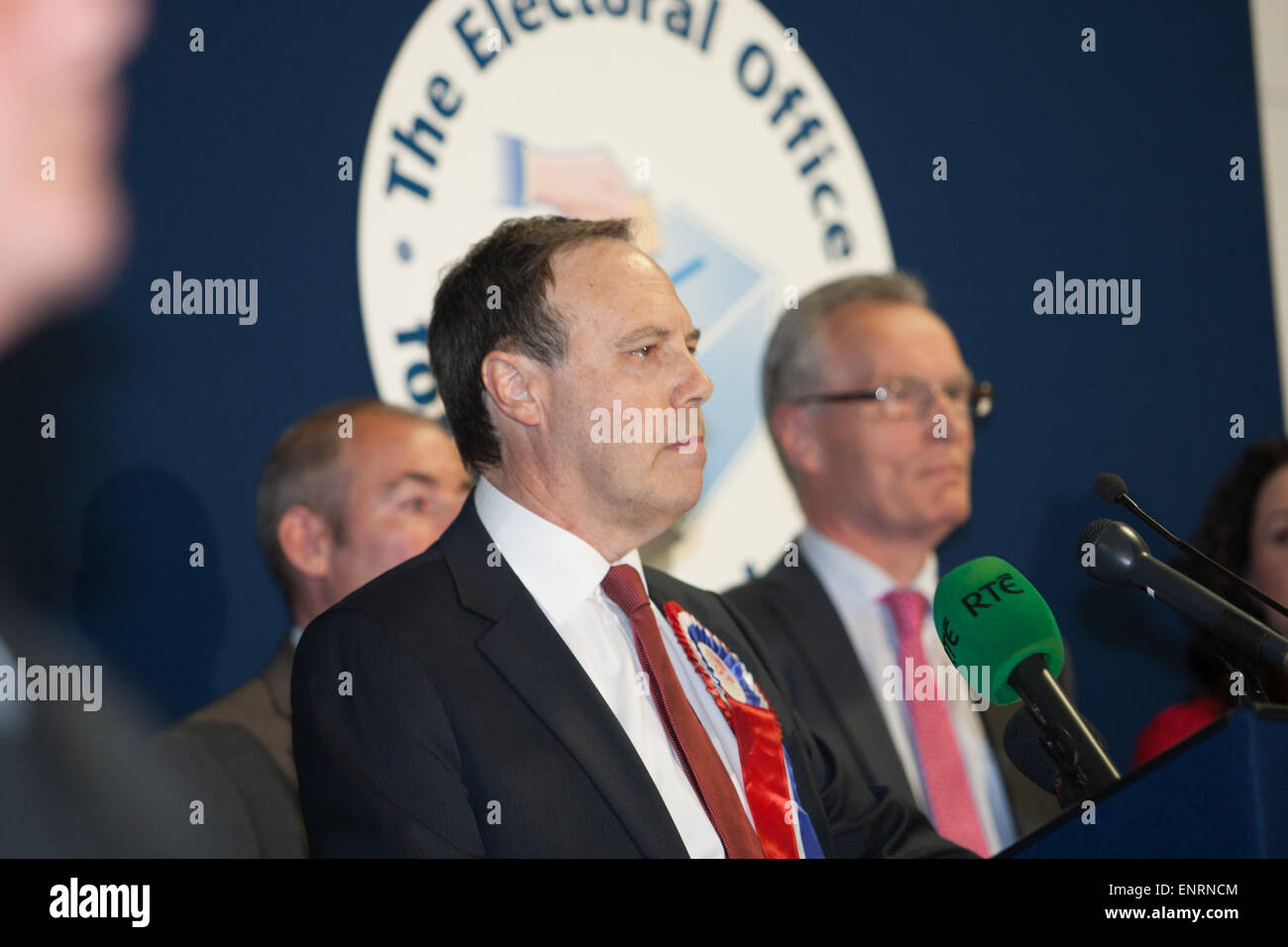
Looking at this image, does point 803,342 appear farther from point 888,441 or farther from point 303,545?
point 303,545

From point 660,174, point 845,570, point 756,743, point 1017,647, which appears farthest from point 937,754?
point 1017,647

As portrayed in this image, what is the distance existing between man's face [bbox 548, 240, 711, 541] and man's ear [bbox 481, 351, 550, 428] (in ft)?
0.08

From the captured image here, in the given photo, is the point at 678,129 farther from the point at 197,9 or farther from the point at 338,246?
the point at 197,9

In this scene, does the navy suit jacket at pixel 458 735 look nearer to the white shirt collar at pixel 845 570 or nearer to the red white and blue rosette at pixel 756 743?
the red white and blue rosette at pixel 756 743

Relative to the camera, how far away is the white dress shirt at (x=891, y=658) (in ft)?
10.8

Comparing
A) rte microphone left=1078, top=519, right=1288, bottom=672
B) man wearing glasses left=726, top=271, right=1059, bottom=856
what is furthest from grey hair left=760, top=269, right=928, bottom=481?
rte microphone left=1078, top=519, right=1288, bottom=672

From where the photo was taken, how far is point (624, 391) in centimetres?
235

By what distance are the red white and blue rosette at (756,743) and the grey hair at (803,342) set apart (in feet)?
4.52

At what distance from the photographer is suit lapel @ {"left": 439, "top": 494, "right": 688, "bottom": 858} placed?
1975mm

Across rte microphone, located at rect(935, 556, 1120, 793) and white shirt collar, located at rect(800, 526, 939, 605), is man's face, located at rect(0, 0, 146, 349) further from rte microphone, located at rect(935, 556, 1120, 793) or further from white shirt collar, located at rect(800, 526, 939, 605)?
rte microphone, located at rect(935, 556, 1120, 793)

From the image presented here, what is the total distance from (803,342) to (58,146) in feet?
5.82

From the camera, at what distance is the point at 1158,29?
14.1 feet

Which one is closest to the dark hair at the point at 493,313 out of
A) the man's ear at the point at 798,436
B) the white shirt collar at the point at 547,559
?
the white shirt collar at the point at 547,559
